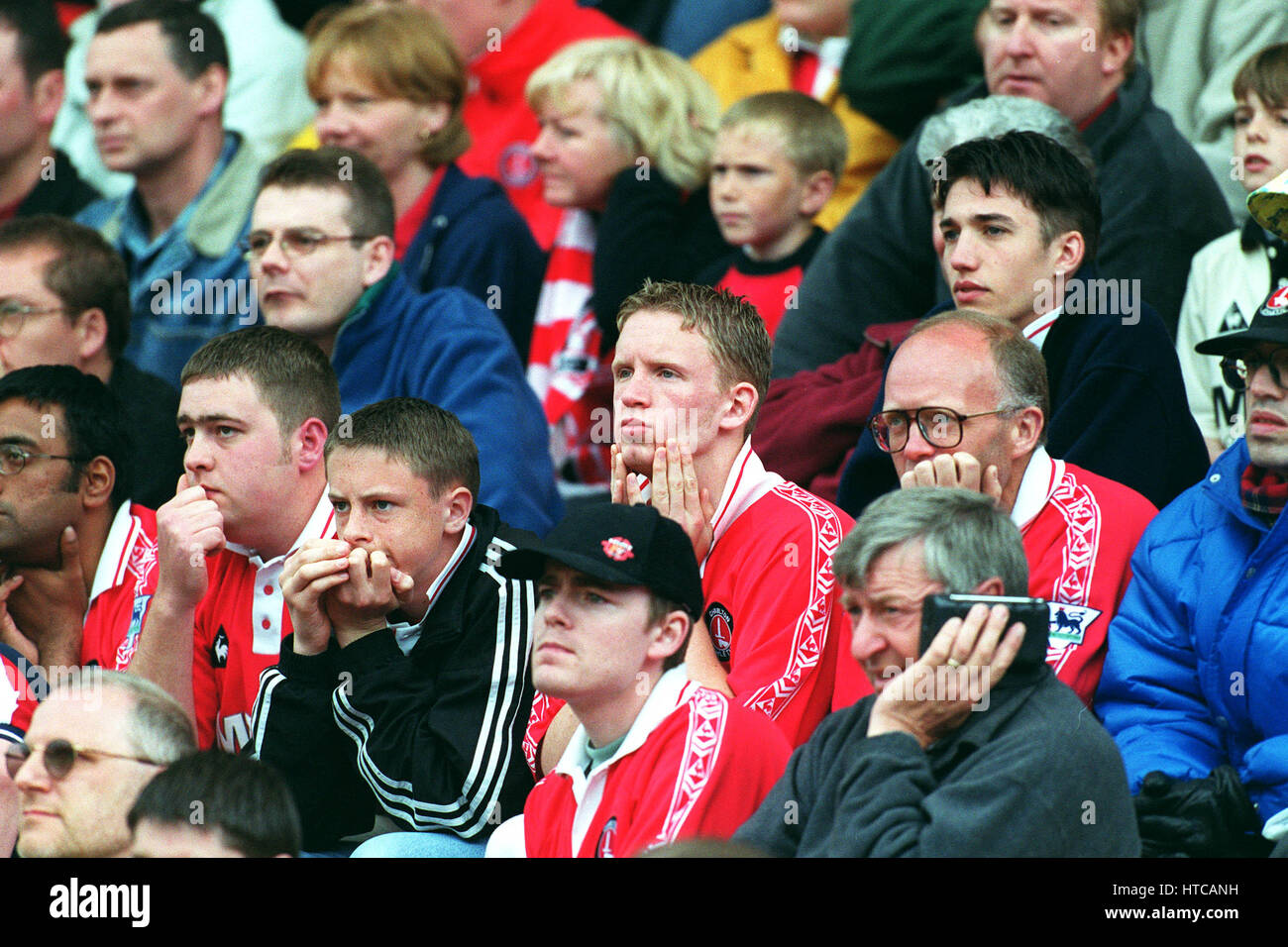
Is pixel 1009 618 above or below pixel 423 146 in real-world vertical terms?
below

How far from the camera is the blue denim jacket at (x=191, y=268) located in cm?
655

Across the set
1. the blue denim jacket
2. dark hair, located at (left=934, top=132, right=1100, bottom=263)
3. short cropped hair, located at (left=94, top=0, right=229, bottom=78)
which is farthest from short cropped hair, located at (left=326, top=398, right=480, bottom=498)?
short cropped hair, located at (left=94, top=0, right=229, bottom=78)

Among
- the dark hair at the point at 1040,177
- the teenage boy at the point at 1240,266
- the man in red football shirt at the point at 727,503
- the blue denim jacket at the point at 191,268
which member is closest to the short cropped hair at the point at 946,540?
the man in red football shirt at the point at 727,503

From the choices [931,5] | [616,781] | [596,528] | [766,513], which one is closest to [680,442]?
[766,513]

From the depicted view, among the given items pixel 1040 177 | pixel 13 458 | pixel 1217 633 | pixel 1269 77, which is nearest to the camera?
pixel 1217 633

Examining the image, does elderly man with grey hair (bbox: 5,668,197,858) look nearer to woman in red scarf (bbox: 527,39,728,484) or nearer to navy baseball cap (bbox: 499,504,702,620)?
navy baseball cap (bbox: 499,504,702,620)

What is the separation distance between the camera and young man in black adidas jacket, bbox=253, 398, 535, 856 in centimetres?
405

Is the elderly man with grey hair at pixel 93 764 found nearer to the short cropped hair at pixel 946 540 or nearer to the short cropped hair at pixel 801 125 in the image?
the short cropped hair at pixel 946 540

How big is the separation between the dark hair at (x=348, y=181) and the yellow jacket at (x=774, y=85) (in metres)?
1.59

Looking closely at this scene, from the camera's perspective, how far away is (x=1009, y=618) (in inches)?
130

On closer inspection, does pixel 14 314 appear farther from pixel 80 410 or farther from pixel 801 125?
pixel 801 125

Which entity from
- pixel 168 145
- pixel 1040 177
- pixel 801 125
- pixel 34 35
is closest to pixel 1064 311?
pixel 1040 177

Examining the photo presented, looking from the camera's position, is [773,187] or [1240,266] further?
[773,187]

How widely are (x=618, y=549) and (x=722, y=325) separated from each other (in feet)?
3.31
